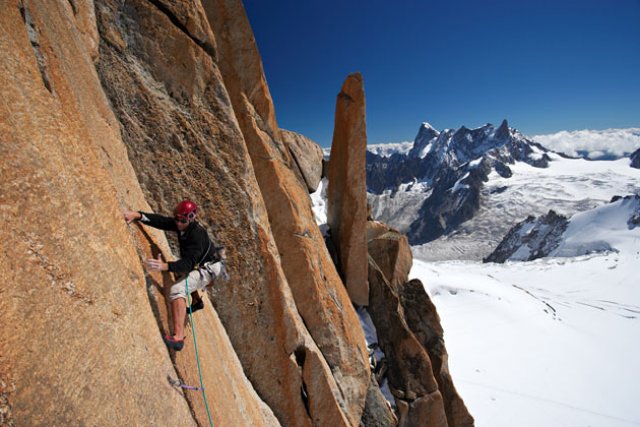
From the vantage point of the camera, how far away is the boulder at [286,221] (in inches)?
365

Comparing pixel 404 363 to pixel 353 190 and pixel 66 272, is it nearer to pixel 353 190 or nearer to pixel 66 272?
pixel 353 190

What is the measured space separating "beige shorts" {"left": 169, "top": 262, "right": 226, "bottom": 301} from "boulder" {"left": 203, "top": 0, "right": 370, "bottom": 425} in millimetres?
4475

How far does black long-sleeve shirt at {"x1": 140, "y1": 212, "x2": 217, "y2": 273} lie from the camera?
15.5 feet

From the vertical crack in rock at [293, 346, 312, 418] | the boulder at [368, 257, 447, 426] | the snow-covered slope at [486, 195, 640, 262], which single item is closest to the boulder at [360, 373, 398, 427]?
the boulder at [368, 257, 447, 426]

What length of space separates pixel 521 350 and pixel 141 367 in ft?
126

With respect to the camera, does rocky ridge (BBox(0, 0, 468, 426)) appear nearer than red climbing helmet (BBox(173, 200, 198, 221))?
Yes

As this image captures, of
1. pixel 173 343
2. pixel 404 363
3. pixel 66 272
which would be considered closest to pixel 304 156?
pixel 404 363

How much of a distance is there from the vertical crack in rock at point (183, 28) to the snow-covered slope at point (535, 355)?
87.7 feet

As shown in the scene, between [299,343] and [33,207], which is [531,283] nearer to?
[299,343]

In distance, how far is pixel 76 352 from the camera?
2969 millimetres

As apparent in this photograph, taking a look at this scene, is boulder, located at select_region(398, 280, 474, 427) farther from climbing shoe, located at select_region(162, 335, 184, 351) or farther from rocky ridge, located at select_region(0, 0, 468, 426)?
climbing shoe, located at select_region(162, 335, 184, 351)

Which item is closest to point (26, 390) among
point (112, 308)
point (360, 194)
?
point (112, 308)

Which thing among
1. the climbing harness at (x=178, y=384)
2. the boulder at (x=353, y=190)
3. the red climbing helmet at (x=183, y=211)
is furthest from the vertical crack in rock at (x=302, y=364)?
the boulder at (x=353, y=190)

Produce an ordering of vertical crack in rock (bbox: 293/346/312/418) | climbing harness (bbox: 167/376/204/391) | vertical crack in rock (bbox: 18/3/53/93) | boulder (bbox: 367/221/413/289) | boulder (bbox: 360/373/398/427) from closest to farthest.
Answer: vertical crack in rock (bbox: 18/3/53/93), climbing harness (bbox: 167/376/204/391), vertical crack in rock (bbox: 293/346/312/418), boulder (bbox: 360/373/398/427), boulder (bbox: 367/221/413/289)
